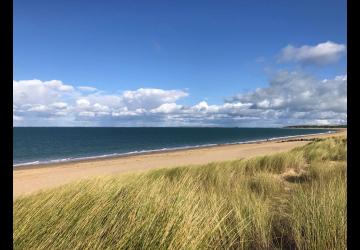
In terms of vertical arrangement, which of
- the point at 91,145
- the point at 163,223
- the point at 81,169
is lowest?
the point at 91,145

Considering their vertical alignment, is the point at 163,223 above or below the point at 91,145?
above

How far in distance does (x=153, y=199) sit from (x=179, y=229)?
1.27 m

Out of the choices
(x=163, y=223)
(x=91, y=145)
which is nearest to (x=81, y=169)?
(x=163, y=223)

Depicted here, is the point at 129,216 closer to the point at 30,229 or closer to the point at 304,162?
the point at 30,229

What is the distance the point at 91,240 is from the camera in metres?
3.48

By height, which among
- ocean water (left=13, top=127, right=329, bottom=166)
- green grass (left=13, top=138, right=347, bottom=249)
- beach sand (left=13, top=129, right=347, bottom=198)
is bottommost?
ocean water (left=13, top=127, right=329, bottom=166)

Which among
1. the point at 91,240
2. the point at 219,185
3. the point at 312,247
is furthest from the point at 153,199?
Result: the point at 219,185

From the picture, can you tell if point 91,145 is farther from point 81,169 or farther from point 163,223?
point 163,223

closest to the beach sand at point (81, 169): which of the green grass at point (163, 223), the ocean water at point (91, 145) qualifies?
the green grass at point (163, 223)

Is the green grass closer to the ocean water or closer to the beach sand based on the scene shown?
the beach sand

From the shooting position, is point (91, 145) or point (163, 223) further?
point (91, 145)

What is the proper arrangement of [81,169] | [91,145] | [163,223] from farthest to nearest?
1. [91,145]
2. [81,169]
3. [163,223]

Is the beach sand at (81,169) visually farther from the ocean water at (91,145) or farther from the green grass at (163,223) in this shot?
the ocean water at (91,145)

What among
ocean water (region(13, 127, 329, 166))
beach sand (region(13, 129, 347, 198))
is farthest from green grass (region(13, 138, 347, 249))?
ocean water (region(13, 127, 329, 166))
